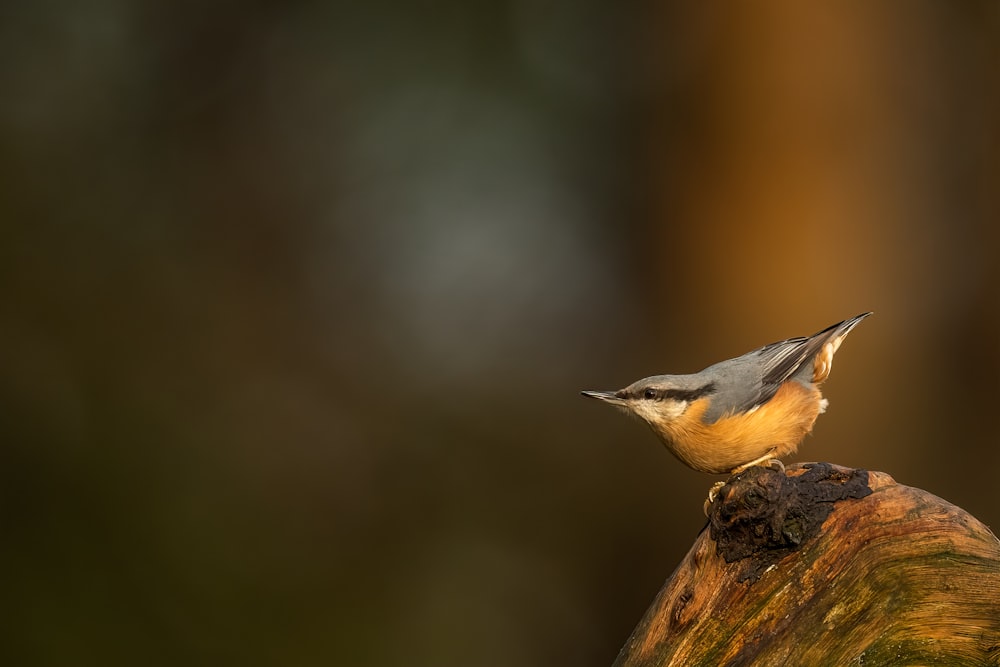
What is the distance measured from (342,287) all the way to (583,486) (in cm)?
169

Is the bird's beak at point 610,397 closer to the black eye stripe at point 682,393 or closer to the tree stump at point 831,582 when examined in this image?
the black eye stripe at point 682,393

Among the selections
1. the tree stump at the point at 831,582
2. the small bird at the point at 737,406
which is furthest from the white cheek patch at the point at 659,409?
the tree stump at the point at 831,582

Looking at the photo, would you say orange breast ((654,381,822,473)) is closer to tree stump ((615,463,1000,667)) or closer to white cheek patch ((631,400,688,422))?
white cheek patch ((631,400,688,422))

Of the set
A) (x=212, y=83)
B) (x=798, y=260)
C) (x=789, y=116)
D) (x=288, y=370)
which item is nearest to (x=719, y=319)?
(x=798, y=260)

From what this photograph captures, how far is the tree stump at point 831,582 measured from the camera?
1604 mm

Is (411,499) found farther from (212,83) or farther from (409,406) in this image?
(212,83)

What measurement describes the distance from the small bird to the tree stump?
55cm

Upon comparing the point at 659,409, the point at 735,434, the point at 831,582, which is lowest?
the point at 831,582

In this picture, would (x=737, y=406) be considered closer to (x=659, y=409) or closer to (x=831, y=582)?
(x=659, y=409)

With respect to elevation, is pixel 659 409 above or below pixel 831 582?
above

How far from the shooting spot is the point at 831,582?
166 cm

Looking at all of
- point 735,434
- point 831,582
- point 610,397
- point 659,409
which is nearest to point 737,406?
point 735,434

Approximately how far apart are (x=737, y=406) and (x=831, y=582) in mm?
780

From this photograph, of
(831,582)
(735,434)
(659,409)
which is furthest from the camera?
(659,409)
